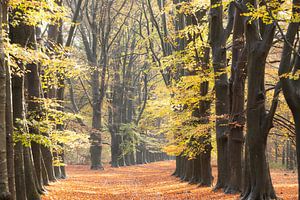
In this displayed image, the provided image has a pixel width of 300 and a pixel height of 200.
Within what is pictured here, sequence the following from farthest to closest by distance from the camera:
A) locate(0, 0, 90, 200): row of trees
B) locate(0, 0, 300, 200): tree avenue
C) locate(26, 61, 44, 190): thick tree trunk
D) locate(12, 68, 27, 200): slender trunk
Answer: locate(26, 61, 44, 190): thick tree trunk → locate(12, 68, 27, 200): slender trunk → locate(0, 0, 300, 200): tree avenue → locate(0, 0, 90, 200): row of trees

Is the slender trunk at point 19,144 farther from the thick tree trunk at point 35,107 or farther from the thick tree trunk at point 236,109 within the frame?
the thick tree trunk at point 236,109

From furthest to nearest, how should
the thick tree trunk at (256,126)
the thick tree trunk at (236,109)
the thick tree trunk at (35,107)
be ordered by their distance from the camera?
1. the thick tree trunk at (35,107)
2. the thick tree trunk at (236,109)
3. the thick tree trunk at (256,126)

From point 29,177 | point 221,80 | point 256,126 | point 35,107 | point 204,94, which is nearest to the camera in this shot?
point 256,126

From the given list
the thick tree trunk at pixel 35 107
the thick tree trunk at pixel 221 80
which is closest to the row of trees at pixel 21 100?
the thick tree trunk at pixel 35 107

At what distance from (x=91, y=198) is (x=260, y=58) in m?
8.47

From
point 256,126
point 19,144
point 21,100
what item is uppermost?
point 21,100

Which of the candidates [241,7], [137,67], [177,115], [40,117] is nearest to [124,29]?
[137,67]

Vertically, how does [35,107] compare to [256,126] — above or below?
above

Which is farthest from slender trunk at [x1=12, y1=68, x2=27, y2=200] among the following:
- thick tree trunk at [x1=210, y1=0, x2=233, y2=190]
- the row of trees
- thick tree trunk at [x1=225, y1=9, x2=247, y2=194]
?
thick tree trunk at [x1=210, y1=0, x2=233, y2=190]

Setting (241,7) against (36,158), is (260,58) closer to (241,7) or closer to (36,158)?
(241,7)

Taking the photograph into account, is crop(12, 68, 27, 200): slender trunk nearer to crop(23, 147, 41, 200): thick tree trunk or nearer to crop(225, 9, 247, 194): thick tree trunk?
crop(23, 147, 41, 200): thick tree trunk

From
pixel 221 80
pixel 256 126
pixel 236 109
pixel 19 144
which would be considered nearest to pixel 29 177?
pixel 19 144

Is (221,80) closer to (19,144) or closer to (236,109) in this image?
(236,109)

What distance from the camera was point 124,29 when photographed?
139ft
